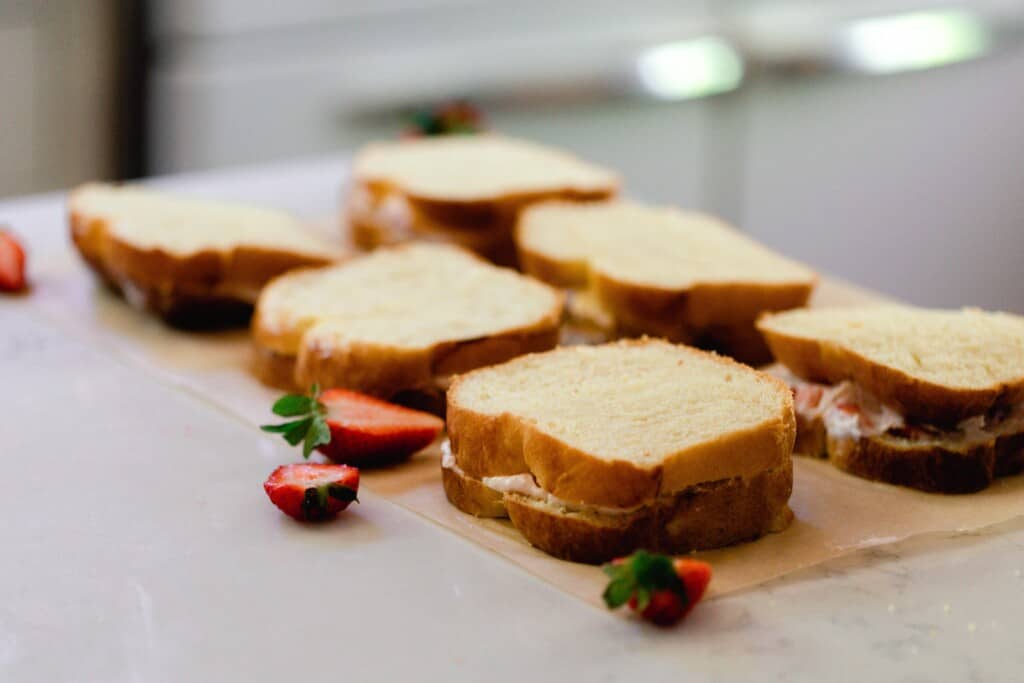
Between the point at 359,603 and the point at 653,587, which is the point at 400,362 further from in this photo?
the point at 653,587

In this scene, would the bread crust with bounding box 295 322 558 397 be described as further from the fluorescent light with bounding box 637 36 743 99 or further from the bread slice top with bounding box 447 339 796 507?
the fluorescent light with bounding box 637 36 743 99

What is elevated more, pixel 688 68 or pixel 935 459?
pixel 688 68

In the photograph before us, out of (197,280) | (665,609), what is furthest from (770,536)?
(197,280)

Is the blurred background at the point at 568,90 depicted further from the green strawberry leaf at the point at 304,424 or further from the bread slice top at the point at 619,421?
the green strawberry leaf at the point at 304,424

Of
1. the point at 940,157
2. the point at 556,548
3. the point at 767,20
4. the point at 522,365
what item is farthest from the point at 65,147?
the point at 556,548

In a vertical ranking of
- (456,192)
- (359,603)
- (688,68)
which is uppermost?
(688,68)

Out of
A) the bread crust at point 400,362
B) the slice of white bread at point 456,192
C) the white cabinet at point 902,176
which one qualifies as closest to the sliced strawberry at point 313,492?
the bread crust at point 400,362

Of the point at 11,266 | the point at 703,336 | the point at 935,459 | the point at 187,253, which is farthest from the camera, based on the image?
the point at 11,266

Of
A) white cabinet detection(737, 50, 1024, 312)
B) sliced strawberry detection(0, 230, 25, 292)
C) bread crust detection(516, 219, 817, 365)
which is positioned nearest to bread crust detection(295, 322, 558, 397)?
bread crust detection(516, 219, 817, 365)
